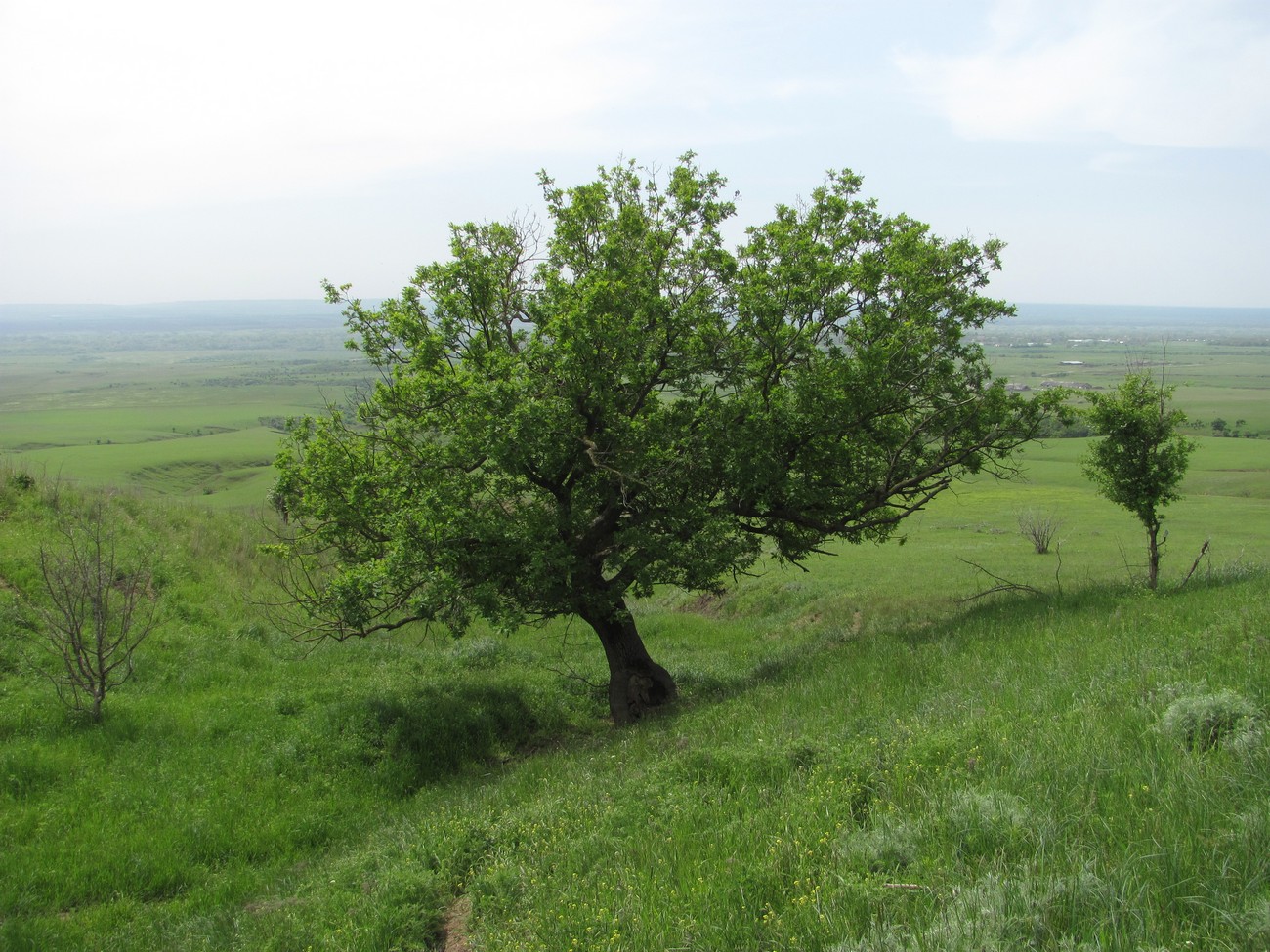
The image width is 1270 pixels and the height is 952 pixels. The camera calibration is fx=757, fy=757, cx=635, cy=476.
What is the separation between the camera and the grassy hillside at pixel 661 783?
468cm

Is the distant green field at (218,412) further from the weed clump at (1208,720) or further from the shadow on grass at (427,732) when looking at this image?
the weed clump at (1208,720)

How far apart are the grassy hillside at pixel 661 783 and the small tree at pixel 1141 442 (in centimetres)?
223

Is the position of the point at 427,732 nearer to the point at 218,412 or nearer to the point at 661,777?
the point at 661,777

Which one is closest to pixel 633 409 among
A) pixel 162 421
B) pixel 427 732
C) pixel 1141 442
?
pixel 427 732

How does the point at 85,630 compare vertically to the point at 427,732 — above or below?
above

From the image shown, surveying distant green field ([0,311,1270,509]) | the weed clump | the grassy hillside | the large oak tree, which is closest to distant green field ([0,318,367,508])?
distant green field ([0,311,1270,509])

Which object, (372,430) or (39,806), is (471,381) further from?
(39,806)

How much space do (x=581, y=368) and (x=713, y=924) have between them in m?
10.0

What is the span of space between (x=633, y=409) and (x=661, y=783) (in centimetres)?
861

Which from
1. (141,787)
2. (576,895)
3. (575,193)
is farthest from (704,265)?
(141,787)

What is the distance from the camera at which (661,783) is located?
323 inches

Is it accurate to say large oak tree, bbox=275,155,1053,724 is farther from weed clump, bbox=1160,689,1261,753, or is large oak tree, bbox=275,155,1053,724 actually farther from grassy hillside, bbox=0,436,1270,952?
weed clump, bbox=1160,689,1261,753

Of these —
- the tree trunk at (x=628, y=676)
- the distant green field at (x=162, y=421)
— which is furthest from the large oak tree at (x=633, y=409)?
the distant green field at (x=162, y=421)

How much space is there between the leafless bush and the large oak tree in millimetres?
21890
